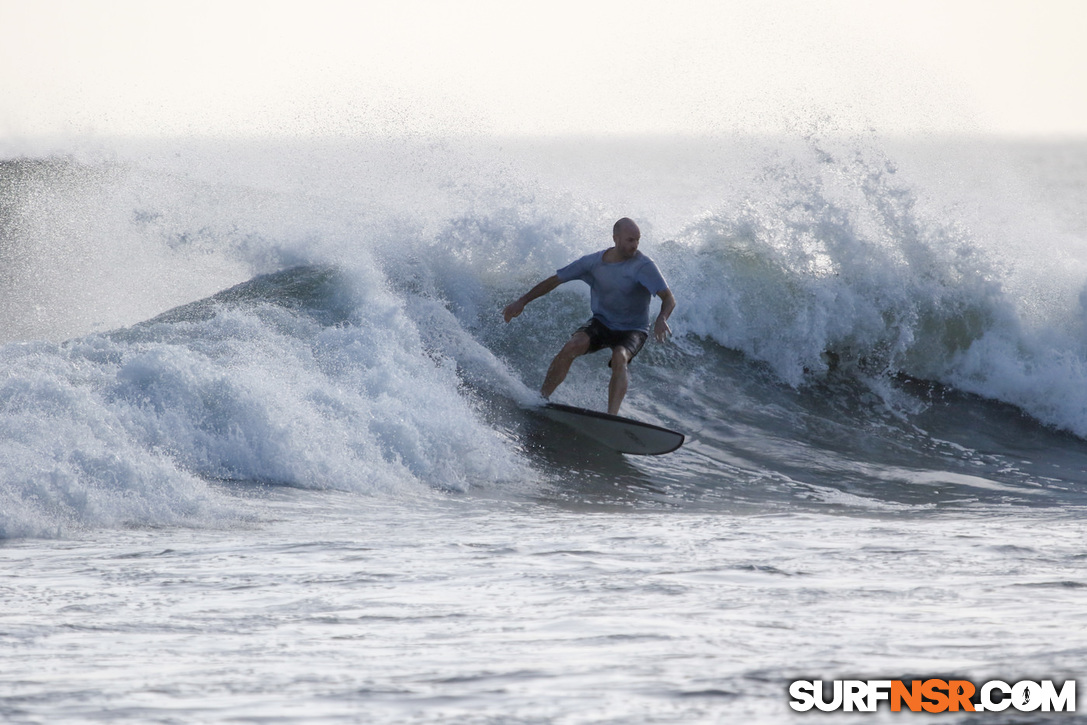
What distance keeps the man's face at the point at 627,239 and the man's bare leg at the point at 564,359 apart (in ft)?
2.19

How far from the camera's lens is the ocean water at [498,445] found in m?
3.18

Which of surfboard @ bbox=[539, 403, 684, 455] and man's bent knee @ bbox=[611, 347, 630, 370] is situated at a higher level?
man's bent knee @ bbox=[611, 347, 630, 370]

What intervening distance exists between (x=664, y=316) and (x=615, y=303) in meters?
0.57

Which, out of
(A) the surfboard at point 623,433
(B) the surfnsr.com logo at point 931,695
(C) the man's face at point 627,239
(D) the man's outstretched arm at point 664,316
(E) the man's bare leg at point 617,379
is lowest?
(B) the surfnsr.com logo at point 931,695

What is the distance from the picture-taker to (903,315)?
11.6m

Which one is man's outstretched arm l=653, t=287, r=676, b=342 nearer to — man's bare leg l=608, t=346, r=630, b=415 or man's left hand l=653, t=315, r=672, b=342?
man's left hand l=653, t=315, r=672, b=342

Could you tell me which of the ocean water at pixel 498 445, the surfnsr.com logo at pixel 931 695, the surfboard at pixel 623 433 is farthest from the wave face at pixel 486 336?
the surfnsr.com logo at pixel 931 695

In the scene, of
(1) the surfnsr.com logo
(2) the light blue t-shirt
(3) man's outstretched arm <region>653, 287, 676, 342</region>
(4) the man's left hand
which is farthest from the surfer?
(1) the surfnsr.com logo

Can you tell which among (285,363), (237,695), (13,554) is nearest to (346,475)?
(285,363)

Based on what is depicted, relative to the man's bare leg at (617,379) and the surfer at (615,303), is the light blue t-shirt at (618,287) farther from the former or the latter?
the man's bare leg at (617,379)

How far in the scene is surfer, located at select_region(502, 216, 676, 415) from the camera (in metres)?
7.92

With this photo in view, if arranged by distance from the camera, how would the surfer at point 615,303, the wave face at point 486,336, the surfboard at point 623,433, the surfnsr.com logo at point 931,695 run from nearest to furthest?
the surfnsr.com logo at point 931,695, the wave face at point 486,336, the surfboard at point 623,433, the surfer at point 615,303

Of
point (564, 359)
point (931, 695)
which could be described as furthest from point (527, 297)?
point (931, 695)

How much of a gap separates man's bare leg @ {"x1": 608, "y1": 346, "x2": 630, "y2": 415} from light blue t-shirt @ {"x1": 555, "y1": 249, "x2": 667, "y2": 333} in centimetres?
27
